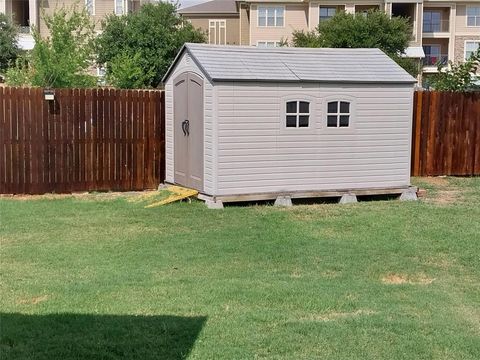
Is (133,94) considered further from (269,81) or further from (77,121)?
(269,81)

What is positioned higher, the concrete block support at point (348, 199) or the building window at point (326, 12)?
the building window at point (326, 12)

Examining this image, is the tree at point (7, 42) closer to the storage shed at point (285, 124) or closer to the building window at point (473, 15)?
the storage shed at point (285, 124)

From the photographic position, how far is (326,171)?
12234 millimetres

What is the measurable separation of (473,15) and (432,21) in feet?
11.1

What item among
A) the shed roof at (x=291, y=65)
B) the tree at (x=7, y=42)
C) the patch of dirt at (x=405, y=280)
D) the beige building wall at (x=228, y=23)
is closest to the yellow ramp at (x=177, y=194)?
the shed roof at (x=291, y=65)

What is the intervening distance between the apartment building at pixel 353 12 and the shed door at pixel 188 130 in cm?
3787

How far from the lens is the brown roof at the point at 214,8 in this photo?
5931cm

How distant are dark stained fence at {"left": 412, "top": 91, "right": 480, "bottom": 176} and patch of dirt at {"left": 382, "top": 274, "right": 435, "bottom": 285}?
9023 mm

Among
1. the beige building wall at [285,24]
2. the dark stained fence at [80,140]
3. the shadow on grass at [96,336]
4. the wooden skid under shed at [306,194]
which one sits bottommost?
the shadow on grass at [96,336]

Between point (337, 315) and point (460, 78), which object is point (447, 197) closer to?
point (460, 78)

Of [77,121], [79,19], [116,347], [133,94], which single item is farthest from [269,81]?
[79,19]

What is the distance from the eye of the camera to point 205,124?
11.6m

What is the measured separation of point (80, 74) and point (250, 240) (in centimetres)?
1305

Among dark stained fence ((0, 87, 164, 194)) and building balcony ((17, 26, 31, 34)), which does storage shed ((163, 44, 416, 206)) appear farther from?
building balcony ((17, 26, 31, 34))
